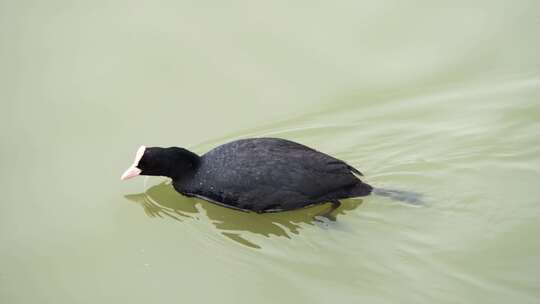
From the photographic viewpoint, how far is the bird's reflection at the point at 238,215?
549 centimetres

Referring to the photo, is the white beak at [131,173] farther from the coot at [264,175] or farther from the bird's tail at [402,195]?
the bird's tail at [402,195]

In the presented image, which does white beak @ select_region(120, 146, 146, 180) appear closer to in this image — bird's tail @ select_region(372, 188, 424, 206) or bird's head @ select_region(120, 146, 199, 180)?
bird's head @ select_region(120, 146, 199, 180)

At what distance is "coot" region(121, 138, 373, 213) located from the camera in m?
5.30

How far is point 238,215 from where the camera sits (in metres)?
5.63

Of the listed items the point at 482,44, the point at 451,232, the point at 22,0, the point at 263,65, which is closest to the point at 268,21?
the point at 263,65

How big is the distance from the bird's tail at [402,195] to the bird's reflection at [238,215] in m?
0.20

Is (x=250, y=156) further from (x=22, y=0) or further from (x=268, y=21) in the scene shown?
(x=22, y=0)

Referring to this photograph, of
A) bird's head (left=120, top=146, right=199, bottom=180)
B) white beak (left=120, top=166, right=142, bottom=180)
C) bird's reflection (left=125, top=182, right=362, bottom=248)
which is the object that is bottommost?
bird's reflection (left=125, top=182, right=362, bottom=248)

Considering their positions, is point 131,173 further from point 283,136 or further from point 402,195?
point 402,195

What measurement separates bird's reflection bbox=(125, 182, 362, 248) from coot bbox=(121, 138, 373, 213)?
104 millimetres

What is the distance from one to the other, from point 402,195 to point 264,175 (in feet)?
3.80

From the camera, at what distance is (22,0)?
7773 millimetres

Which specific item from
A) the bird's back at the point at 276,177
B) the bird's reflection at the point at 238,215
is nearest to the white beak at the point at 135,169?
the bird's reflection at the point at 238,215

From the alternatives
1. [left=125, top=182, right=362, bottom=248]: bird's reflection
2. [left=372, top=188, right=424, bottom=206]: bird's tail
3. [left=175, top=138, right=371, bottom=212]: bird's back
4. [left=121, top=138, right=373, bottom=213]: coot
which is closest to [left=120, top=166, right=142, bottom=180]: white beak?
[left=121, top=138, right=373, bottom=213]: coot
